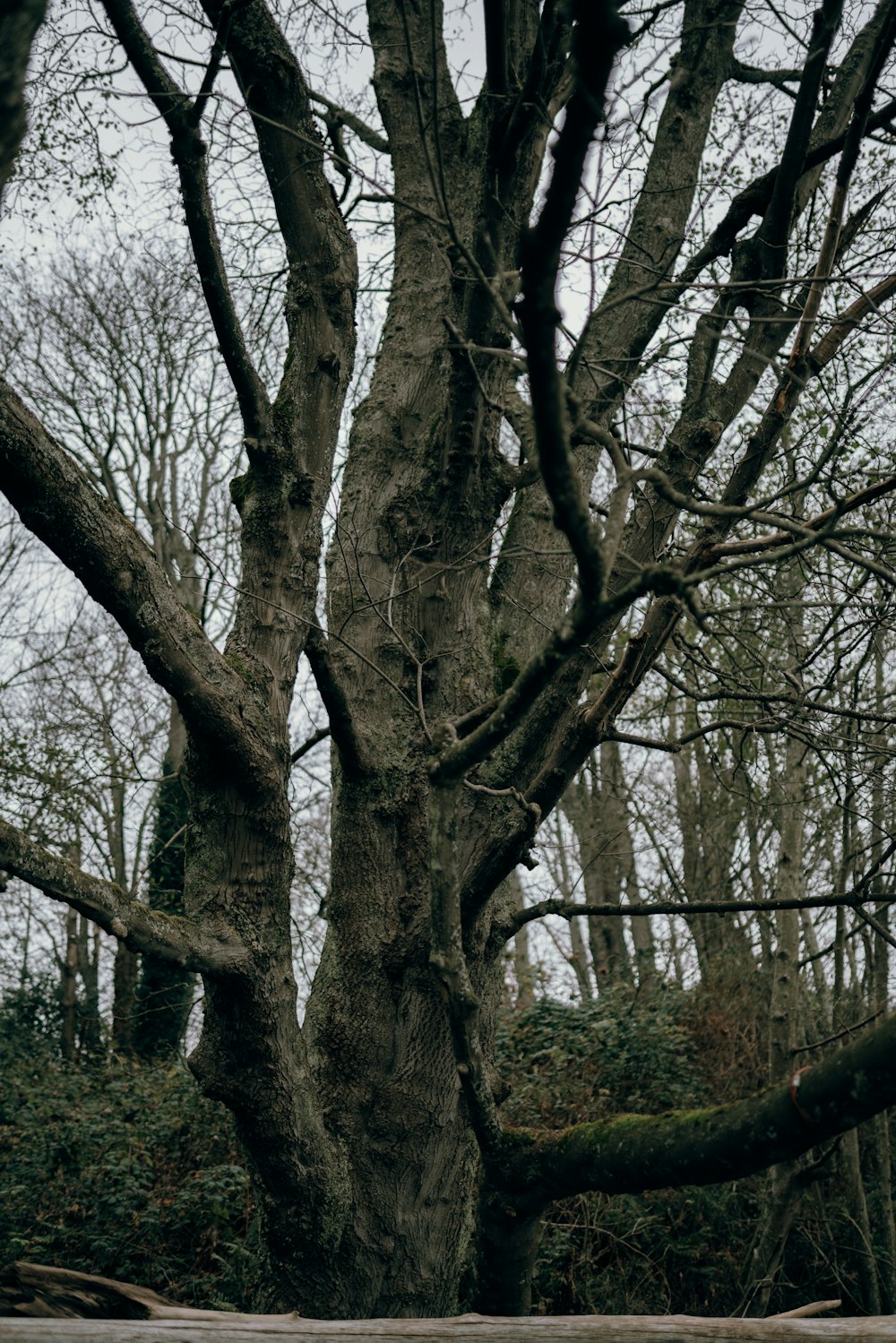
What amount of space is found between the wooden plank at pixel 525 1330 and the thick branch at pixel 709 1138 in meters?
0.36

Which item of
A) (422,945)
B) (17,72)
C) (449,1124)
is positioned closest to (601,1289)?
(449,1124)

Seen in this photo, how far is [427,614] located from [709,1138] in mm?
2348

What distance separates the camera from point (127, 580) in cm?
299

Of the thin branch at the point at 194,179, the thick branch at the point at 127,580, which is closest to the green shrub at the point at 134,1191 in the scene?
the thick branch at the point at 127,580

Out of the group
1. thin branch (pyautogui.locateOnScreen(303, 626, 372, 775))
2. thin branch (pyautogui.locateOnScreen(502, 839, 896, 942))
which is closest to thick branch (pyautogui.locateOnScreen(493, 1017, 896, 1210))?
thin branch (pyautogui.locateOnScreen(502, 839, 896, 942))

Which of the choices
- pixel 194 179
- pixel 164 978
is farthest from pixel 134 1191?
pixel 194 179

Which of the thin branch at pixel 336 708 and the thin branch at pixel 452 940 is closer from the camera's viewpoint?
the thin branch at pixel 452 940

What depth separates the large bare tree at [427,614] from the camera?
288 centimetres

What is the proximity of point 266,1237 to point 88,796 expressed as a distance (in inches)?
242

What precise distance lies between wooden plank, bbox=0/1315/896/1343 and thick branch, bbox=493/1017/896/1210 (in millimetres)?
365

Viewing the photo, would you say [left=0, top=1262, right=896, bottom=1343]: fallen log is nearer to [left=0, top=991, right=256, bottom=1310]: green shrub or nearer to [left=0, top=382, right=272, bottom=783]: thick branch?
[left=0, top=382, right=272, bottom=783]: thick branch

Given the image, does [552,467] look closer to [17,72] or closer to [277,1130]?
[17,72]

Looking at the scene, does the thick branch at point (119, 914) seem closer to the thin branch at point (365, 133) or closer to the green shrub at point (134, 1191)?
the green shrub at point (134, 1191)

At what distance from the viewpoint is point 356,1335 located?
2922mm
